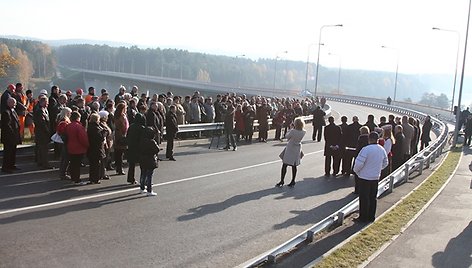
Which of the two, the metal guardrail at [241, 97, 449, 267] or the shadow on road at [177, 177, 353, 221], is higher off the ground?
the metal guardrail at [241, 97, 449, 267]

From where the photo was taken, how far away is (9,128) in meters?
12.0

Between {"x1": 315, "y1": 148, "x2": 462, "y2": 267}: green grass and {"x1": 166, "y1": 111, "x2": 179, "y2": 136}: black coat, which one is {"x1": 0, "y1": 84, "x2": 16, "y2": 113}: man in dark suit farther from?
{"x1": 315, "y1": 148, "x2": 462, "y2": 267}: green grass

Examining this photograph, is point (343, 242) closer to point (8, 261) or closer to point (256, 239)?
point (256, 239)

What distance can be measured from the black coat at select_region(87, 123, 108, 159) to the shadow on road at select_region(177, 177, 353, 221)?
116 inches

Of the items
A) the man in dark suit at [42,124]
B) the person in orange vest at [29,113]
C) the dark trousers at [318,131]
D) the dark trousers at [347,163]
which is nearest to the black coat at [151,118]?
the man in dark suit at [42,124]

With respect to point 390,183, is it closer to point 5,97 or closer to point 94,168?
point 94,168

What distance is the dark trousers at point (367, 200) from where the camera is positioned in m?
9.59

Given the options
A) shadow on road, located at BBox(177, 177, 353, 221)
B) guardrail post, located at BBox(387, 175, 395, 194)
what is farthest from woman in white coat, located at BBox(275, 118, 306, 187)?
guardrail post, located at BBox(387, 175, 395, 194)

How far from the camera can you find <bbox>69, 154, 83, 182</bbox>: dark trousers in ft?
37.1

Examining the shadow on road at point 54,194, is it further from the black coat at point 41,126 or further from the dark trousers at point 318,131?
the dark trousers at point 318,131

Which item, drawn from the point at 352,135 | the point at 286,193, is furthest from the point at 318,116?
the point at 286,193

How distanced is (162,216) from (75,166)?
3.16 metres

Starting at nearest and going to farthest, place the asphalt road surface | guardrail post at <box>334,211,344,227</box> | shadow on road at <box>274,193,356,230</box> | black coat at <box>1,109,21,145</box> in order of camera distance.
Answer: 1. the asphalt road surface
2. guardrail post at <box>334,211,344,227</box>
3. shadow on road at <box>274,193,356,230</box>
4. black coat at <box>1,109,21,145</box>

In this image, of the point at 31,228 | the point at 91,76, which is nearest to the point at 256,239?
the point at 31,228
